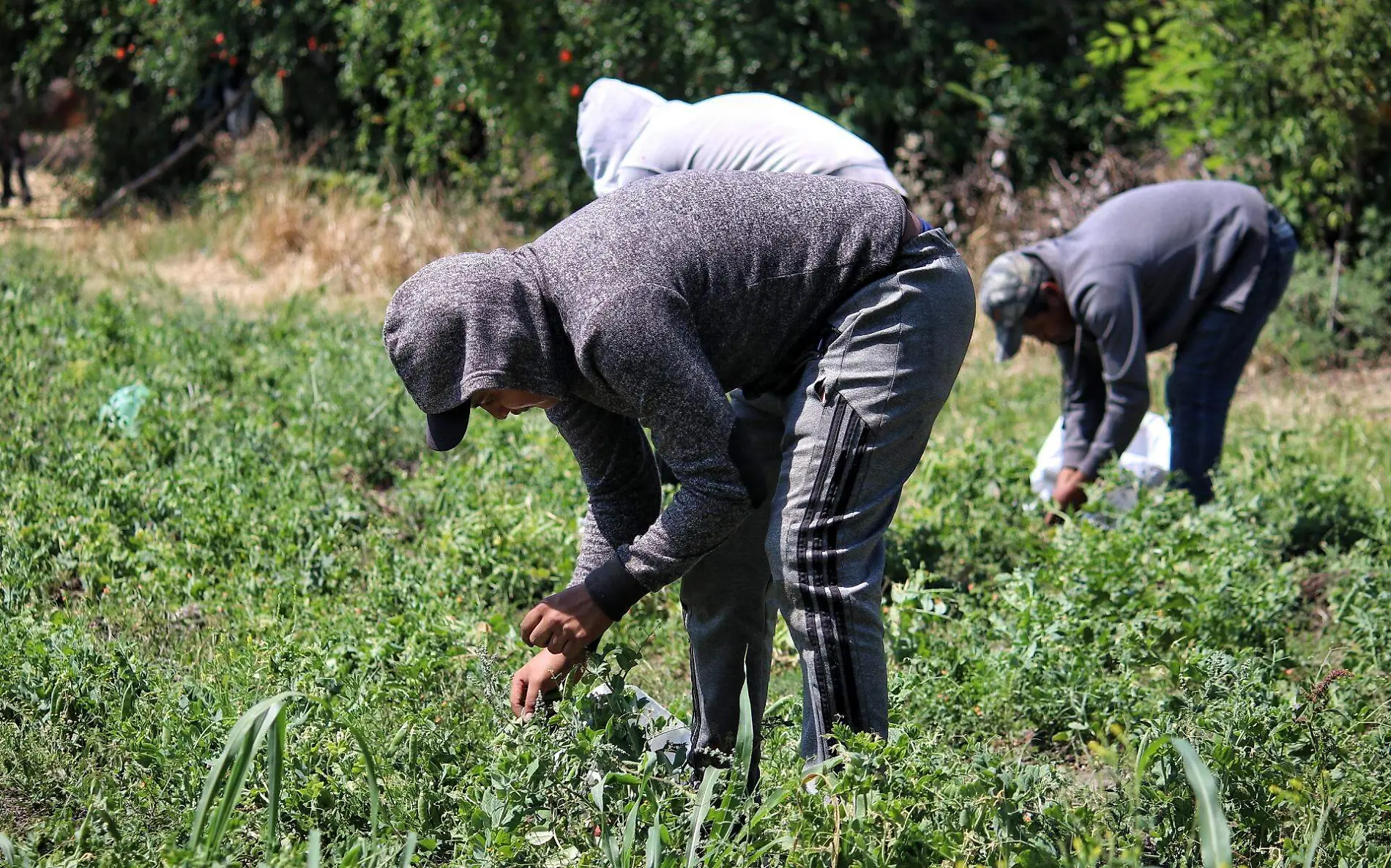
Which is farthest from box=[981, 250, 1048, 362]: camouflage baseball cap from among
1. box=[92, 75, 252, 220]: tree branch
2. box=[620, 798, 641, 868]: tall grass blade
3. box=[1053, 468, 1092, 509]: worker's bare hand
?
box=[92, 75, 252, 220]: tree branch

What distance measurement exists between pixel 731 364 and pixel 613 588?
1.53ft

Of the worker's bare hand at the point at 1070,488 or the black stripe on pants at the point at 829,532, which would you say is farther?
the worker's bare hand at the point at 1070,488

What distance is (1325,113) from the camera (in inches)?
263

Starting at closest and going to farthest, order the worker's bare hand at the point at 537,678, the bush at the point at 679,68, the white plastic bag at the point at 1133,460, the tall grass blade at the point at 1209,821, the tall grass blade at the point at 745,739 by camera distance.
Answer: the tall grass blade at the point at 1209,821 < the tall grass blade at the point at 745,739 < the worker's bare hand at the point at 537,678 < the white plastic bag at the point at 1133,460 < the bush at the point at 679,68

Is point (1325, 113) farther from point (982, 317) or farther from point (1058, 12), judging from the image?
point (1058, 12)

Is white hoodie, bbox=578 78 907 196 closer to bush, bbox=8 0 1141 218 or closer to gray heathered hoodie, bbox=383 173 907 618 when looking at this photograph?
gray heathered hoodie, bbox=383 173 907 618

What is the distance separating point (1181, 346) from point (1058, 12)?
5.23 metres

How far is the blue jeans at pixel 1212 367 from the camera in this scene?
15.4 feet

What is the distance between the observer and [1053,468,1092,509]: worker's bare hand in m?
4.70

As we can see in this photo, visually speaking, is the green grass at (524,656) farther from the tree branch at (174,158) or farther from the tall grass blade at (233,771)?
the tree branch at (174,158)

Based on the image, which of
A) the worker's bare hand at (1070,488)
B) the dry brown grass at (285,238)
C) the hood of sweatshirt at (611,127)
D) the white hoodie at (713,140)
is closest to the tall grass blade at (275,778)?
the white hoodie at (713,140)

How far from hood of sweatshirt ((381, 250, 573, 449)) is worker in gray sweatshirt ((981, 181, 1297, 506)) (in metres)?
2.50

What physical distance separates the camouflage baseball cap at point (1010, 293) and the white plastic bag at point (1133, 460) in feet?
2.17

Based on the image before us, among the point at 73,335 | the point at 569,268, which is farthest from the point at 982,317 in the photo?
the point at 569,268
